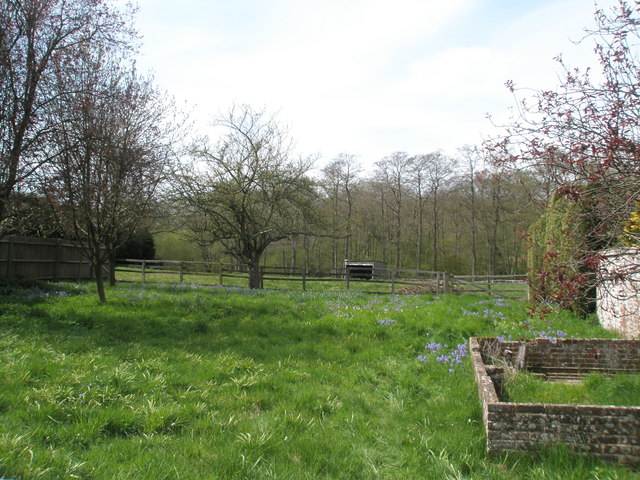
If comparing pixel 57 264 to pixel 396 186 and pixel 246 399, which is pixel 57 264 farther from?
pixel 396 186

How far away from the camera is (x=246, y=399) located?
4.87 m

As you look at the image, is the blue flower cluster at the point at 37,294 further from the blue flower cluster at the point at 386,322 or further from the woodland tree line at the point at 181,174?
the blue flower cluster at the point at 386,322

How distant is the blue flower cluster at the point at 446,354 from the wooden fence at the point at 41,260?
39.5 ft

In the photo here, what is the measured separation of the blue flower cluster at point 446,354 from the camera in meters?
6.36

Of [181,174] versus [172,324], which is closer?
[172,324]

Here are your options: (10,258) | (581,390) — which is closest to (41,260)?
(10,258)

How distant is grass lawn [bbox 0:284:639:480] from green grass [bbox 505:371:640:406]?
531 mm

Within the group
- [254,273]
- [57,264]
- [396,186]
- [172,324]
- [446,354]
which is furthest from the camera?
[396,186]

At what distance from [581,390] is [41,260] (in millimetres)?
18013

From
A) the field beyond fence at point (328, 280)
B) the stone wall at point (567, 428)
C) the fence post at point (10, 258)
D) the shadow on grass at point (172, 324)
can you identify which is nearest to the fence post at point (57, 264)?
the fence post at point (10, 258)

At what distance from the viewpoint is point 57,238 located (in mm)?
17297

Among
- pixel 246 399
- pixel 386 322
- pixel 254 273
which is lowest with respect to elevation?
pixel 246 399

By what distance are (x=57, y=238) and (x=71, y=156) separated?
8.64 m

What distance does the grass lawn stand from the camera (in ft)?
10.8
